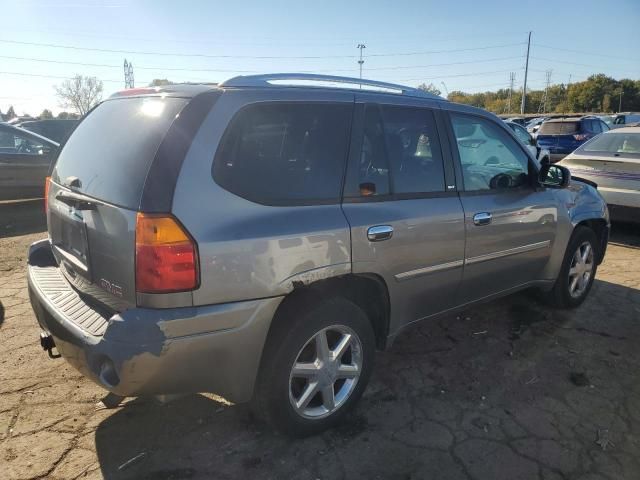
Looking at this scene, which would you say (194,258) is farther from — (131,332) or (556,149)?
(556,149)

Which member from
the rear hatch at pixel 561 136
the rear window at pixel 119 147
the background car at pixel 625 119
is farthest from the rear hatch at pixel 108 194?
the background car at pixel 625 119

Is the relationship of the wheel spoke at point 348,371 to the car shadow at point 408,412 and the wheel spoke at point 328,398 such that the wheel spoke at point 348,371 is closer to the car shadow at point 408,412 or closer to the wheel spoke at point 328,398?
the wheel spoke at point 328,398

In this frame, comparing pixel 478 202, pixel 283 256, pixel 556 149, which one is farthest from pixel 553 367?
pixel 556 149

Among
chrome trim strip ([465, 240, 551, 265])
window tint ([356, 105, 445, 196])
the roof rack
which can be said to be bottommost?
chrome trim strip ([465, 240, 551, 265])

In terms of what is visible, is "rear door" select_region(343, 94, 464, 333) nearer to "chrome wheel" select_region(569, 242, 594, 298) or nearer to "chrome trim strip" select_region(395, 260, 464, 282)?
"chrome trim strip" select_region(395, 260, 464, 282)

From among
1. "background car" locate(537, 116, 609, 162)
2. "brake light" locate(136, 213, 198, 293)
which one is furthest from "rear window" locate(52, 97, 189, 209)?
"background car" locate(537, 116, 609, 162)

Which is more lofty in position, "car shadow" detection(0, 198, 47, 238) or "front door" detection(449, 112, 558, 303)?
"front door" detection(449, 112, 558, 303)

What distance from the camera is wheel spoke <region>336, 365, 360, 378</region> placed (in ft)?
8.80

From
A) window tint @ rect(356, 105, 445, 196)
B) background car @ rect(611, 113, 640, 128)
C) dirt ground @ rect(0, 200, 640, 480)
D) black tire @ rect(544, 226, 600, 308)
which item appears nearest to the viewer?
dirt ground @ rect(0, 200, 640, 480)

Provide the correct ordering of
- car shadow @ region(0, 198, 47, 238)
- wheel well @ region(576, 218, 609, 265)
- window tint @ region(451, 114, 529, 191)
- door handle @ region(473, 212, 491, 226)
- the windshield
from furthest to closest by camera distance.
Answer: car shadow @ region(0, 198, 47, 238)
the windshield
wheel well @ region(576, 218, 609, 265)
window tint @ region(451, 114, 529, 191)
door handle @ region(473, 212, 491, 226)

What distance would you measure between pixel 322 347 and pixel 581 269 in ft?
9.94

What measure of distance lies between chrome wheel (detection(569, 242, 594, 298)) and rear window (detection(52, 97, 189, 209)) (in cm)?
369

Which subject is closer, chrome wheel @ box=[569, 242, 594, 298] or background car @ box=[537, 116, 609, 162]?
chrome wheel @ box=[569, 242, 594, 298]

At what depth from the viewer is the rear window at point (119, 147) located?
213cm
